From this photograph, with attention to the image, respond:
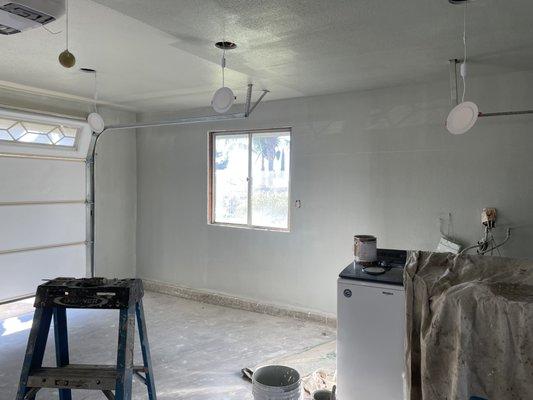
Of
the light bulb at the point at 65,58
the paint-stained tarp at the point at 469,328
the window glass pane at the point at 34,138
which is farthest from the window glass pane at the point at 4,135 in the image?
the paint-stained tarp at the point at 469,328

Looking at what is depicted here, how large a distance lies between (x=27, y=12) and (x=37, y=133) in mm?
3508

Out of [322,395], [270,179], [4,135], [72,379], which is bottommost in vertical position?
[322,395]

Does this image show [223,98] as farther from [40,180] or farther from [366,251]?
[40,180]

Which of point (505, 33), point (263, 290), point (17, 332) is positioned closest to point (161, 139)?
point (263, 290)

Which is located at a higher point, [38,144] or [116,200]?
[38,144]

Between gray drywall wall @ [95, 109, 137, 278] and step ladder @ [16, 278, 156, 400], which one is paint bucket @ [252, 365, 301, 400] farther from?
gray drywall wall @ [95, 109, 137, 278]

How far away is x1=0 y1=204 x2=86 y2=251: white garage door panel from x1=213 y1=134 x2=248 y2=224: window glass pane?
1788 mm

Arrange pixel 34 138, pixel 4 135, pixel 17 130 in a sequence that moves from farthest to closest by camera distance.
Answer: pixel 34 138 → pixel 17 130 → pixel 4 135

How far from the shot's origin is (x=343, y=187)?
4.28 metres

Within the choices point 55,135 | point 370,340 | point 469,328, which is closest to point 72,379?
point 370,340

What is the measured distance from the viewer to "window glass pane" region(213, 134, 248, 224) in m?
5.02

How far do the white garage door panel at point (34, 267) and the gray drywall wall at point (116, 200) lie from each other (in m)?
0.38

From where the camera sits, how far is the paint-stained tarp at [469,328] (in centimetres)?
157

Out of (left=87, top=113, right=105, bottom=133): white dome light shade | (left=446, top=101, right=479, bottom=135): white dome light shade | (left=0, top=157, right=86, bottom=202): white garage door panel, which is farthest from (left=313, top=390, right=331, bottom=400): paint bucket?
(left=0, top=157, right=86, bottom=202): white garage door panel
